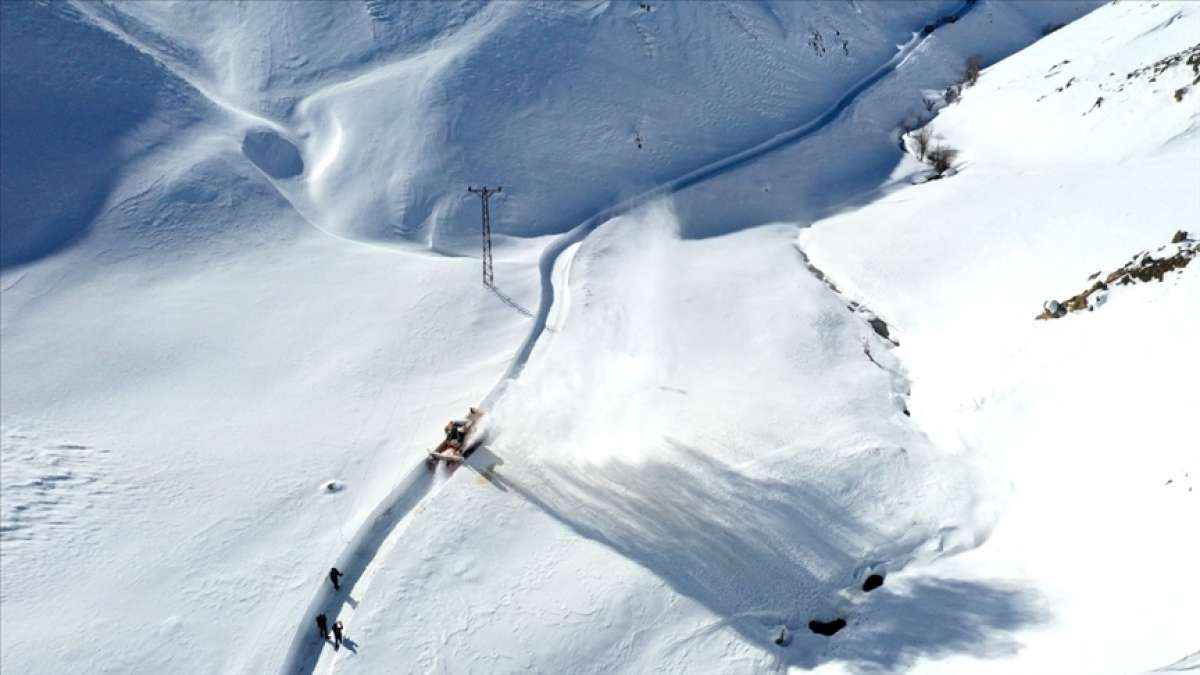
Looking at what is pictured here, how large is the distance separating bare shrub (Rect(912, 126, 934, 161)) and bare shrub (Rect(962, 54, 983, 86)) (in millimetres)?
5831

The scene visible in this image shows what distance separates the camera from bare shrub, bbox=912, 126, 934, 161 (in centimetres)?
4250

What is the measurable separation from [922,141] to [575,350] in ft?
68.4

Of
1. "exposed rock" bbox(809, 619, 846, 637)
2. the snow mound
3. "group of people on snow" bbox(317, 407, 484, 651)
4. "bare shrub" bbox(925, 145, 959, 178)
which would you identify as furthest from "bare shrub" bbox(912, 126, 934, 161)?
the snow mound

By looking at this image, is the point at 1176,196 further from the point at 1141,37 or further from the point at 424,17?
the point at 424,17

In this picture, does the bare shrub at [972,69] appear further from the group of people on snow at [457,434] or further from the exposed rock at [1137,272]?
the group of people on snow at [457,434]

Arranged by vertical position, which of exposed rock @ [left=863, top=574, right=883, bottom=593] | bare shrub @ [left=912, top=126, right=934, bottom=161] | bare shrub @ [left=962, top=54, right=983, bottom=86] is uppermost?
bare shrub @ [left=962, top=54, right=983, bottom=86]

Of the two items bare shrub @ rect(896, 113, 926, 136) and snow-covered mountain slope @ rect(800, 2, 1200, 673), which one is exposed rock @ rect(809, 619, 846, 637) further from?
bare shrub @ rect(896, 113, 926, 136)

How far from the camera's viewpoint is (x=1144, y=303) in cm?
2486

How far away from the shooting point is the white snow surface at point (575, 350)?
70.2ft

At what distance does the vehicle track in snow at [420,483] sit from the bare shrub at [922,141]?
4056 mm

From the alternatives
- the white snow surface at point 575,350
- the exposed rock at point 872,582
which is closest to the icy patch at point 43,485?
the white snow surface at point 575,350

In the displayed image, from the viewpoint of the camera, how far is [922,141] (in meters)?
43.0

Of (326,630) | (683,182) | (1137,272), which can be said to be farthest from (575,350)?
(1137,272)

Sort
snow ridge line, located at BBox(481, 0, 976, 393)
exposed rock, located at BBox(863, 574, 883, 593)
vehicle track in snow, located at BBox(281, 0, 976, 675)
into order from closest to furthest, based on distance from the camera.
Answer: vehicle track in snow, located at BBox(281, 0, 976, 675), exposed rock, located at BBox(863, 574, 883, 593), snow ridge line, located at BBox(481, 0, 976, 393)
